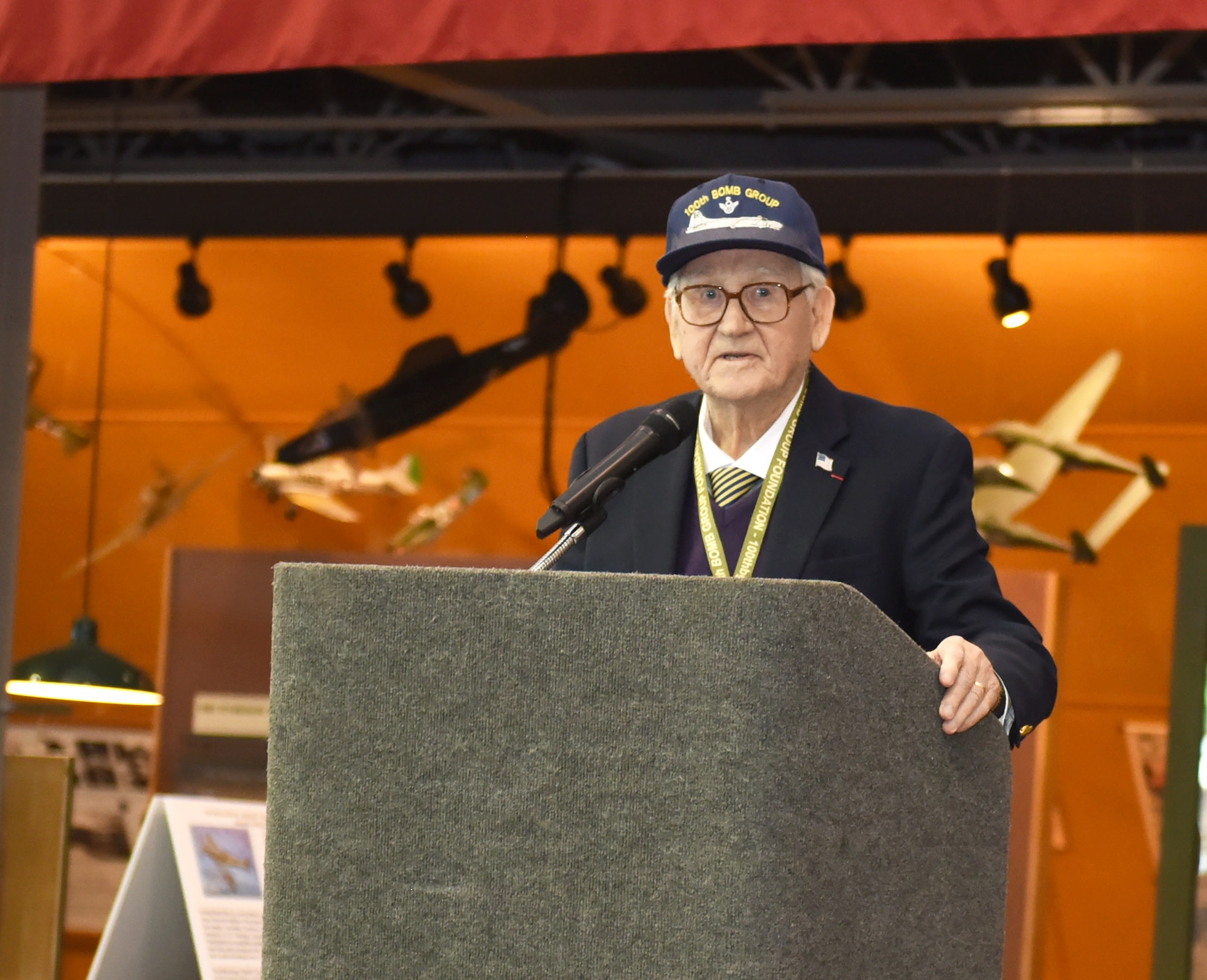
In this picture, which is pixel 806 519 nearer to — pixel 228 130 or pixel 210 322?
pixel 228 130

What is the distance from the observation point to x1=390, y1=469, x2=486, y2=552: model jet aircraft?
6.08m

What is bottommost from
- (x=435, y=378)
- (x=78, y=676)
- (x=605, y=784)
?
(x=78, y=676)

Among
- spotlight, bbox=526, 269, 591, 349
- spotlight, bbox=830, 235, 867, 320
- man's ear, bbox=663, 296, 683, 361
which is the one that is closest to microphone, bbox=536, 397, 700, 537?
man's ear, bbox=663, 296, 683, 361

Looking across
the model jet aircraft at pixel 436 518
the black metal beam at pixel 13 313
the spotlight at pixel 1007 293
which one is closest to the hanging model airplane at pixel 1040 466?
the spotlight at pixel 1007 293

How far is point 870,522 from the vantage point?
1.54 metres

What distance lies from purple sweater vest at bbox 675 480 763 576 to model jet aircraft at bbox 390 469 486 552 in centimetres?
451

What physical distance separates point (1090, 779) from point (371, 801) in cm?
536

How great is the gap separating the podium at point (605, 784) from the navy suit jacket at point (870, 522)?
338 mm

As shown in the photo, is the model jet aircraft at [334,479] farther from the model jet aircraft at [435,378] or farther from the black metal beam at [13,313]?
the black metal beam at [13,313]

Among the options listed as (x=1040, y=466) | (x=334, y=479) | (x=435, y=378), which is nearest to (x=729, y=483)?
(x=1040, y=466)

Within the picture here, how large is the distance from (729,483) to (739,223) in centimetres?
27

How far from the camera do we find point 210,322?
7.01 meters

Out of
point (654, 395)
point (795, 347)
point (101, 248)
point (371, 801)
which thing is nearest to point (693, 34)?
point (795, 347)

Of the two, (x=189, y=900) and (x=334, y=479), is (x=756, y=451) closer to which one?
(x=189, y=900)
